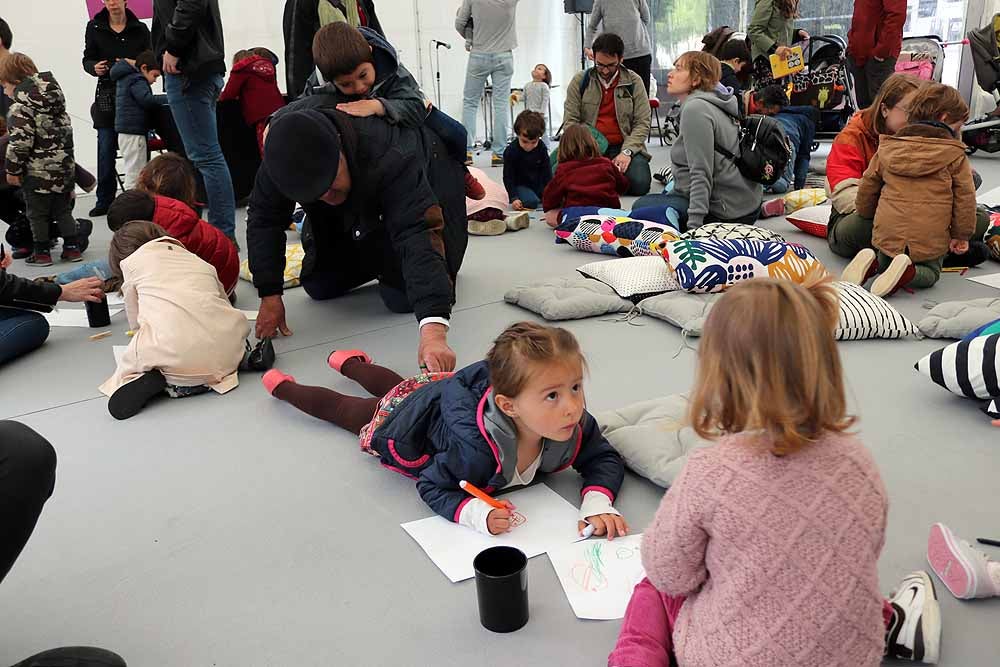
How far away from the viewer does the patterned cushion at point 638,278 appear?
315 cm

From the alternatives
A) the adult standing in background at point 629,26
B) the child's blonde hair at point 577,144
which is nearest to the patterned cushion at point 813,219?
the child's blonde hair at point 577,144

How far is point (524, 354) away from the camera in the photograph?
1.60 meters

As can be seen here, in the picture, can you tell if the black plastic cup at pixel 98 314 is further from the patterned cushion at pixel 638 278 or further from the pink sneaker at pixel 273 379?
the patterned cushion at pixel 638 278

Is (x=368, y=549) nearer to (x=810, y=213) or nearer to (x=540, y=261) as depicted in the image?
(x=540, y=261)

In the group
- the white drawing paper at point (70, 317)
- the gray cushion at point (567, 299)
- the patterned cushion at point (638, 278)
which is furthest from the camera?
the white drawing paper at point (70, 317)

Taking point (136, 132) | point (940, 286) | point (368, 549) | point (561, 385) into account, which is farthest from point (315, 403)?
point (136, 132)

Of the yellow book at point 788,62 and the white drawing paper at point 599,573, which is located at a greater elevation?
the yellow book at point 788,62

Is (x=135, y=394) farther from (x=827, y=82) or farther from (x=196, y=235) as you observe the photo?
(x=827, y=82)

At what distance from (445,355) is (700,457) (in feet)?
4.08

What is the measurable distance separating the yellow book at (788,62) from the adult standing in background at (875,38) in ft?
1.17

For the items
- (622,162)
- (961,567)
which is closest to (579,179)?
(622,162)

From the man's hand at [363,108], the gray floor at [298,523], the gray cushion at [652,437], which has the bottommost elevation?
the gray floor at [298,523]

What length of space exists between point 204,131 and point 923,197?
129 inches

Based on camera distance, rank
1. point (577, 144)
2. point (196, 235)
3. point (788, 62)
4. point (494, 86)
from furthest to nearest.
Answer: point (494, 86)
point (788, 62)
point (577, 144)
point (196, 235)
